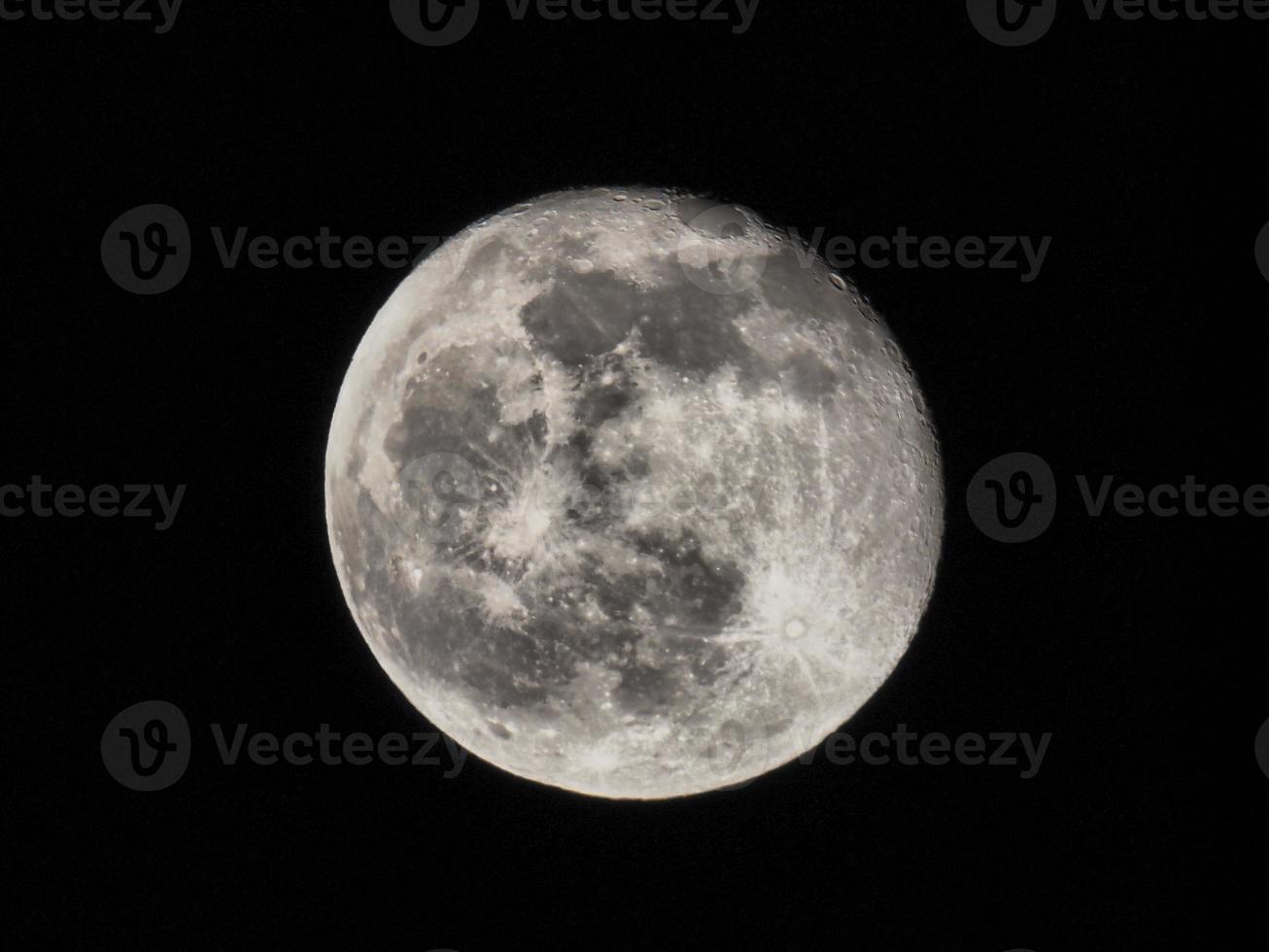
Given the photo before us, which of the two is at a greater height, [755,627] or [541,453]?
[541,453]

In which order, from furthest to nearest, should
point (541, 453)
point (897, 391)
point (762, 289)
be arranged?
point (897, 391), point (762, 289), point (541, 453)

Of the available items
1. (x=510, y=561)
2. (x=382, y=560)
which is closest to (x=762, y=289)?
(x=510, y=561)

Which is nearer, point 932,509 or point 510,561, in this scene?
point 510,561

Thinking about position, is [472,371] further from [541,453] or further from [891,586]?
[891,586]

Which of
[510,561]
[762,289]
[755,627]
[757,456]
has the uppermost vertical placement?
[762,289]

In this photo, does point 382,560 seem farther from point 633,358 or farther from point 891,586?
point 891,586

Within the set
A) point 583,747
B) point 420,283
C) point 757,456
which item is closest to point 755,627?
point 757,456

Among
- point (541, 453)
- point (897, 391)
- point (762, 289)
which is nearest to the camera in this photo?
point (541, 453)
